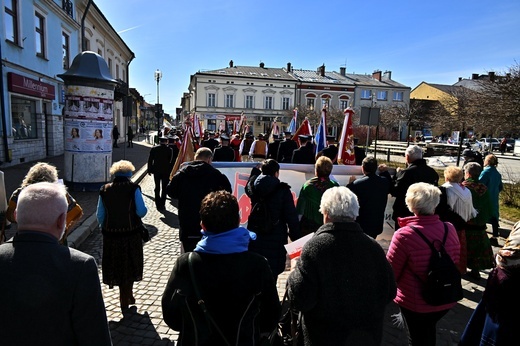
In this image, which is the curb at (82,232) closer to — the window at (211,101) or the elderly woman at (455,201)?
the elderly woman at (455,201)

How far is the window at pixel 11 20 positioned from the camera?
1435 cm

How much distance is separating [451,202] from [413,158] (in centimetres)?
91

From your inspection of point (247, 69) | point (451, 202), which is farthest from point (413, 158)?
point (247, 69)

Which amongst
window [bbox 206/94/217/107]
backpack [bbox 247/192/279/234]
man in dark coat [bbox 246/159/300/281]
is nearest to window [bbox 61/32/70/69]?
man in dark coat [bbox 246/159/300/281]

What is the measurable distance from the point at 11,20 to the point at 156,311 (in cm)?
1606

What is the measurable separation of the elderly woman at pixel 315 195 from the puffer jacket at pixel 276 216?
1.62 ft

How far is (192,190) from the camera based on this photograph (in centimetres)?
432

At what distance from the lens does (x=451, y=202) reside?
4723 millimetres

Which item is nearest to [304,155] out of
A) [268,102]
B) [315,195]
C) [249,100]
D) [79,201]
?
[315,195]

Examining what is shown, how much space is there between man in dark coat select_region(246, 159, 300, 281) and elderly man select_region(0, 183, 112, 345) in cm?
224

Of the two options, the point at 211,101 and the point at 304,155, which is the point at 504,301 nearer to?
the point at 304,155

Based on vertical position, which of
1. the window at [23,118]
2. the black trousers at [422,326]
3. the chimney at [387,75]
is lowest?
the black trousers at [422,326]

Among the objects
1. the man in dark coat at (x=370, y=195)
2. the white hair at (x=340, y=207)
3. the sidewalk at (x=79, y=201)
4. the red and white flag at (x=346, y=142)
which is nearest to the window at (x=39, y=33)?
the sidewalk at (x=79, y=201)

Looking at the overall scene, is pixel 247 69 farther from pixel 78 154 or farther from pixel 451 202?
pixel 451 202
